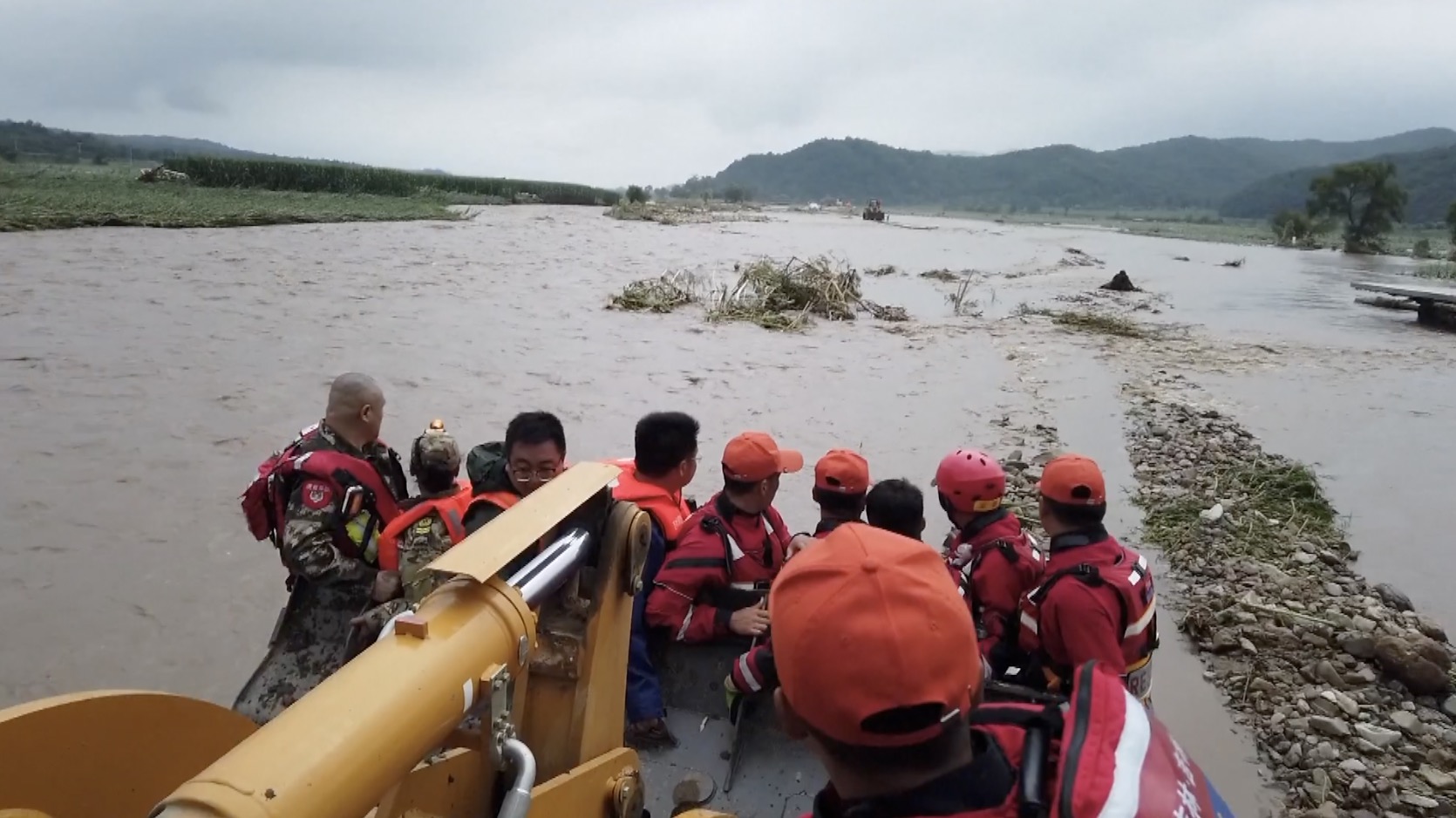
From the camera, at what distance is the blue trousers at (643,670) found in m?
3.09

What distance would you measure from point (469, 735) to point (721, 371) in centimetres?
1041

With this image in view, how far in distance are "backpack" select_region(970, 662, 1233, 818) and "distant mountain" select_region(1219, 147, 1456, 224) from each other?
91.1 m

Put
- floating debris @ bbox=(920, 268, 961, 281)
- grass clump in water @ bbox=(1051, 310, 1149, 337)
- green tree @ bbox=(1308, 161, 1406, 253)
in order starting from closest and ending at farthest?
grass clump in water @ bbox=(1051, 310, 1149, 337)
floating debris @ bbox=(920, 268, 961, 281)
green tree @ bbox=(1308, 161, 1406, 253)

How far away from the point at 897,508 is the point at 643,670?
107 centimetres

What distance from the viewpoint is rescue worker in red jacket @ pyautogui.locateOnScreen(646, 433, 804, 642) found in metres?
3.20

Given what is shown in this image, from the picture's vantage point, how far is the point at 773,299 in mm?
16844

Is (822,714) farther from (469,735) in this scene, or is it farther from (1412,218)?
(1412,218)

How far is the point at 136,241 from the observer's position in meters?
17.9

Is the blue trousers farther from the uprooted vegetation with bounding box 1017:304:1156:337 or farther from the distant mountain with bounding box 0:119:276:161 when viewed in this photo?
the distant mountain with bounding box 0:119:276:161

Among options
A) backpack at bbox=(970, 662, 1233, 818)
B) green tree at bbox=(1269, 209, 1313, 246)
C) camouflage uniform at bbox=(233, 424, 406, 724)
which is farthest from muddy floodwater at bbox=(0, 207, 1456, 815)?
green tree at bbox=(1269, 209, 1313, 246)

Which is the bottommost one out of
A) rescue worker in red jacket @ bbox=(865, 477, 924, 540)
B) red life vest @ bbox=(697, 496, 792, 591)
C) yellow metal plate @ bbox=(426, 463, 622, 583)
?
red life vest @ bbox=(697, 496, 792, 591)

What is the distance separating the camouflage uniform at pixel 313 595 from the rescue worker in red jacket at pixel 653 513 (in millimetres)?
942

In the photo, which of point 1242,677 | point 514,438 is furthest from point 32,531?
point 1242,677

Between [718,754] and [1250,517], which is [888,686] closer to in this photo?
[718,754]
